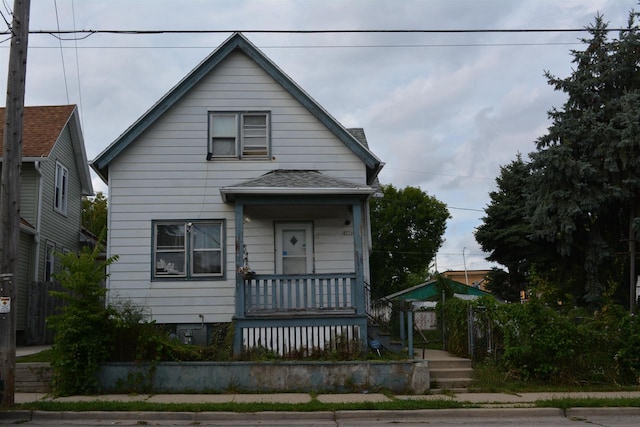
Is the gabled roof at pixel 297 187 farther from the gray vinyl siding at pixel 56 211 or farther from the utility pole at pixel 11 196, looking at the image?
the gray vinyl siding at pixel 56 211

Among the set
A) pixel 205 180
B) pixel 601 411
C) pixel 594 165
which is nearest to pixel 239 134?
pixel 205 180

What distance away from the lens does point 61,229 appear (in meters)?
23.1

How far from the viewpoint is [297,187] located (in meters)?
13.6

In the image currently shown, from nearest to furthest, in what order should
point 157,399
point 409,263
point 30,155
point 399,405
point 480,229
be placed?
point 399,405
point 157,399
point 30,155
point 480,229
point 409,263

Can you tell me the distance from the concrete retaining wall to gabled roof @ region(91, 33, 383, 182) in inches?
211

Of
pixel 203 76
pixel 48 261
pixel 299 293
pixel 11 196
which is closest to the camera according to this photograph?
pixel 11 196

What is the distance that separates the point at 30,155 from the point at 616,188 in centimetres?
1886

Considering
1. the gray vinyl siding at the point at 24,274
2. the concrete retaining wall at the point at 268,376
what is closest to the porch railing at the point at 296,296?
the concrete retaining wall at the point at 268,376

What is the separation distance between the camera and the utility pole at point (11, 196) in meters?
10.5

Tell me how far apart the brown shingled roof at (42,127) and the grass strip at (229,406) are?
11.6m

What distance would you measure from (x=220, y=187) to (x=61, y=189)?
1032cm

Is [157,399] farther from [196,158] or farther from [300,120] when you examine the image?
[300,120]

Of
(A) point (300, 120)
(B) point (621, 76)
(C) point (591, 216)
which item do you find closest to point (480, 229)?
(C) point (591, 216)

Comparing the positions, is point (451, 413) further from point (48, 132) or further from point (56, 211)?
point (48, 132)
